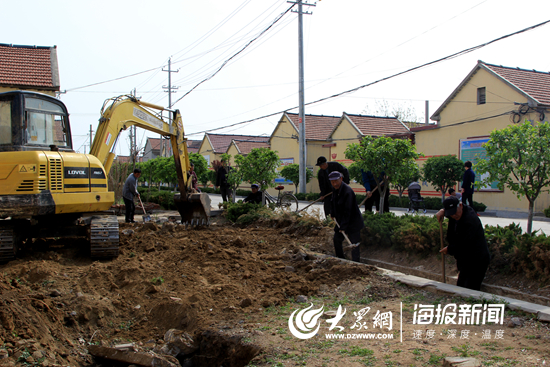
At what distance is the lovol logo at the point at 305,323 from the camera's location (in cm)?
428

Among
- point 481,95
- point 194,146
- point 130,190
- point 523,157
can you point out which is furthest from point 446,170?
point 194,146

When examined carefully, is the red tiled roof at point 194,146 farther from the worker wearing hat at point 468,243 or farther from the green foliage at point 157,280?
the worker wearing hat at point 468,243

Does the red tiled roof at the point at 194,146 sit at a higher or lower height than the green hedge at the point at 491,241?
higher

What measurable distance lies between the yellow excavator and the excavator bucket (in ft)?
9.54

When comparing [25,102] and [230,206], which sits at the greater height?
[25,102]

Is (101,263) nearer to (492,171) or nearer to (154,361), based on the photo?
(154,361)

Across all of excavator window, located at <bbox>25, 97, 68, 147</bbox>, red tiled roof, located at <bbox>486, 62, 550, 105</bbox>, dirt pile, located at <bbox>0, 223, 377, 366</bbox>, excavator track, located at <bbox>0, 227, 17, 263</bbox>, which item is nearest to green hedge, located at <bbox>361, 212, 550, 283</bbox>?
dirt pile, located at <bbox>0, 223, 377, 366</bbox>

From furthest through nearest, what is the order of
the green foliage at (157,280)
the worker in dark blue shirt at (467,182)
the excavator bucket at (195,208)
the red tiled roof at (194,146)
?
1. the red tiled roof at (194,146)
2. the worker in dark blue shirt at (467,182)
3. the excavator bucket at (195,208)
4. the green foliage at (157,280)

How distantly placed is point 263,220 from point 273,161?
161 inches

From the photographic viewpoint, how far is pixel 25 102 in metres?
7.27

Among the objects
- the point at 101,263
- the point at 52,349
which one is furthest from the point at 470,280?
the point at 101,263

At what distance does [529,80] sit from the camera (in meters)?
20.0

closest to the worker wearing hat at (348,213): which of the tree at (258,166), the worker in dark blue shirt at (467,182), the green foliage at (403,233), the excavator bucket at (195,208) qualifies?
the green foliage at (403,233)

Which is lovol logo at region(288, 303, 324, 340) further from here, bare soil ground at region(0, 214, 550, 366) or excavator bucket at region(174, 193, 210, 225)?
excavator bucket at region(174, 193, 210, 225)
